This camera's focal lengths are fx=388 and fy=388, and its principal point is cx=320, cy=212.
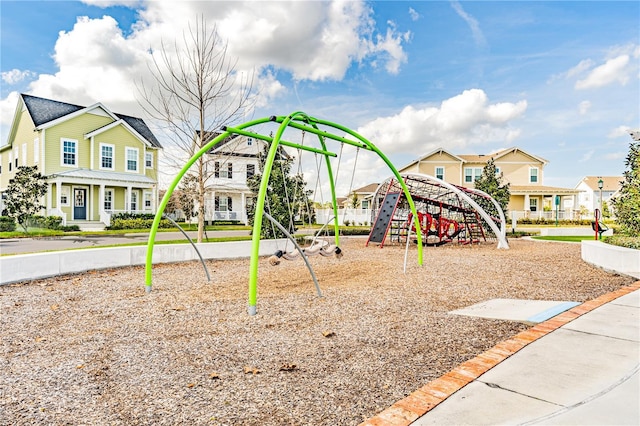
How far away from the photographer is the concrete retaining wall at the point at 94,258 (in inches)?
308

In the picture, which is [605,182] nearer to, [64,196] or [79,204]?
[79,204]

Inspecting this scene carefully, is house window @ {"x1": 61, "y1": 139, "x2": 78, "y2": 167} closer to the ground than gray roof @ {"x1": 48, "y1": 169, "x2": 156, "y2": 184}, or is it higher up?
higher up

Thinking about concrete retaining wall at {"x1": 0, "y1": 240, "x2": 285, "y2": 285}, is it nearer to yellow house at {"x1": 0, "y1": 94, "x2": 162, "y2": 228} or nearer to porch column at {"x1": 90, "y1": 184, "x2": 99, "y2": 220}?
yellow house at {"x1": 0, "y1": 94, "x2": 162, "y2": 228}

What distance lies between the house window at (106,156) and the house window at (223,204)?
8.72 metres

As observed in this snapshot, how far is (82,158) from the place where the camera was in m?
26.5

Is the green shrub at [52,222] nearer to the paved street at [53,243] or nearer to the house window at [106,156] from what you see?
the paved street at [53,243]

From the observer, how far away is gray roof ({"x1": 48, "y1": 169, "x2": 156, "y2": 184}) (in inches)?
953

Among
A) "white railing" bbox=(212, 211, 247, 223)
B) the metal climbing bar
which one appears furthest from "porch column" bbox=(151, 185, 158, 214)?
the metal climbing bar

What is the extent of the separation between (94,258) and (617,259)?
11.8 meters

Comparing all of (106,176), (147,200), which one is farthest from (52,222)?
(147,200)

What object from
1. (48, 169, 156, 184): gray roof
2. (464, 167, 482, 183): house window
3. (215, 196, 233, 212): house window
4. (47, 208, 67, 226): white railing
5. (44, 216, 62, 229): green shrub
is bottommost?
(44, 216, 62, 229): green shrub

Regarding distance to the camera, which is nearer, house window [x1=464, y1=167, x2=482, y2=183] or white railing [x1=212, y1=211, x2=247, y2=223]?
white railing [x1=212, y1=211, x2=247, y2=223]

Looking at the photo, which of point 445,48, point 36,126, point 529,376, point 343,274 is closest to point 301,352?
point 529,376

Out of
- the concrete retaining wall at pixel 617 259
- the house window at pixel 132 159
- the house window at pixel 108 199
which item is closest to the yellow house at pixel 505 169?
the house window at pixel 132 159
